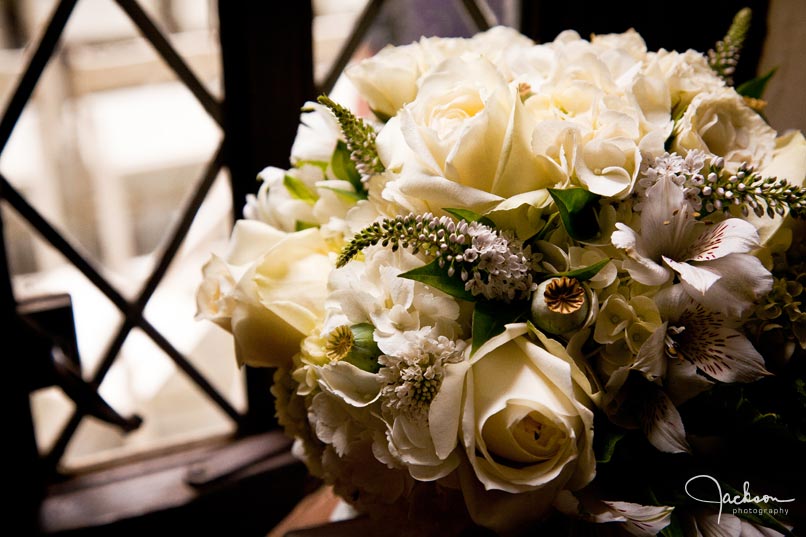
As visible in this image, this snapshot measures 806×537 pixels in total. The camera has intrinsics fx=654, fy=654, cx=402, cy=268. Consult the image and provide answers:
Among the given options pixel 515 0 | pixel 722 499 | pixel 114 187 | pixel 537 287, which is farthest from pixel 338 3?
pixel 722 499

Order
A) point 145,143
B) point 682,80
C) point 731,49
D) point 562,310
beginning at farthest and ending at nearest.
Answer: point 145,143, point 731,49, point 682,80, point 562,310

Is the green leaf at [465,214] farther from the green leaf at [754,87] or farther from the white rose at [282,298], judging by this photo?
the green leaf at [754,87]

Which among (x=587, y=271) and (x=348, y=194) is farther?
(x=348, y=194)

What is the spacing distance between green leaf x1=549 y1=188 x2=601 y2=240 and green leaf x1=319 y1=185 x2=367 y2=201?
181mm

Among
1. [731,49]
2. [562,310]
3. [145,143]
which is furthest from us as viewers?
[145,143]

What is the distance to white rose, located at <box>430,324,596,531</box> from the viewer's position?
44 cm

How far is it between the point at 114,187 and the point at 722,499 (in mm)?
854

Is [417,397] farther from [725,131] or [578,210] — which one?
[725,131]

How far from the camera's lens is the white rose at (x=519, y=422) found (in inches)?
17.3

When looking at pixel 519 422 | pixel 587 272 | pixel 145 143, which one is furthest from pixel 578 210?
pixel 145 143

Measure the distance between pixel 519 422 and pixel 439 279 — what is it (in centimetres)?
12

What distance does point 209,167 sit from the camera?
0.93 metres

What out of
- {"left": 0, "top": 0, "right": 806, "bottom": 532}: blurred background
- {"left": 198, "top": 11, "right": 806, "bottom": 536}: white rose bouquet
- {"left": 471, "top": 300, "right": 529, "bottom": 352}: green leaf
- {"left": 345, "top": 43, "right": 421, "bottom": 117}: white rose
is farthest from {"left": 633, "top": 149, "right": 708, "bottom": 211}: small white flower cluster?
{"left": 0, "top": 0, "right": 806, "bottom": 532}: blurred background

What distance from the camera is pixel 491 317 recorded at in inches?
18.6
